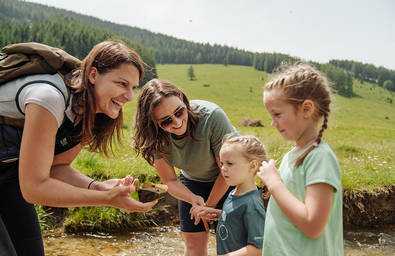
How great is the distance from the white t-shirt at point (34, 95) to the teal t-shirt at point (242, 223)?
5.04 feet

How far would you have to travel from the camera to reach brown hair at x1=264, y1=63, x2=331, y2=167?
6.60 ft

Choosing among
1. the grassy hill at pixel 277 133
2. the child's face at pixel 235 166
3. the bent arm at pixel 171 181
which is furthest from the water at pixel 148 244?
the child's face at pixel 235 166

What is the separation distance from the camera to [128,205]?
2473 mm

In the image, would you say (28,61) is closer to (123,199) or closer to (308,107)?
(123,199)

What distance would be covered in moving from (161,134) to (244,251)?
1.48 meters

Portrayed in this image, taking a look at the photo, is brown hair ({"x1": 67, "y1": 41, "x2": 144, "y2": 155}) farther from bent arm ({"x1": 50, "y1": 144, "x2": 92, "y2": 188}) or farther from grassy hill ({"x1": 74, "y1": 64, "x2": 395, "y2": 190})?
grassy hill ({"x1": 74, "y1": 64, "x2": 395, "y2": 190})

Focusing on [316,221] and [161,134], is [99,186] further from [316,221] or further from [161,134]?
[316,221]

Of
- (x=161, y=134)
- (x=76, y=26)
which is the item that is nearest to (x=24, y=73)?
(x=161, y=134)

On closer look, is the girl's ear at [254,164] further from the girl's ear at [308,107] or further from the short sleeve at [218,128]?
the girl's ear at [308,107]

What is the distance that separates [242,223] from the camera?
8.90 feet

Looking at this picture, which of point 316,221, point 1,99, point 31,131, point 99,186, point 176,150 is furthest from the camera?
point 176,150

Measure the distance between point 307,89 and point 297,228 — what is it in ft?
2.74

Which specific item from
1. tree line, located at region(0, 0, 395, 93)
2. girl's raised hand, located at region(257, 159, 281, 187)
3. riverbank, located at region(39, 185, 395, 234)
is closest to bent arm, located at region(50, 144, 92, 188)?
girl's raised hand, located at region(257, 159, 281, 187)

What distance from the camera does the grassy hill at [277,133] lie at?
7.31 meters
